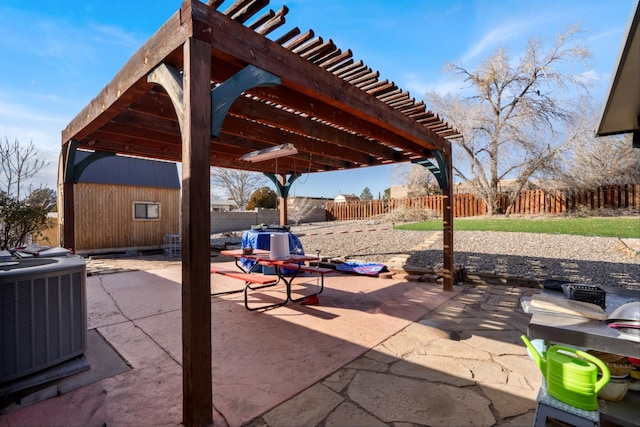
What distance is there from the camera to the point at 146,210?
12.4 metres

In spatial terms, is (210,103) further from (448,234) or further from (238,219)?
(238,219)

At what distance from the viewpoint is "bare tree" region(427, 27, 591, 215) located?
15938 mm

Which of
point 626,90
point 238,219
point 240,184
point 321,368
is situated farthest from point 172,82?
point 240,184

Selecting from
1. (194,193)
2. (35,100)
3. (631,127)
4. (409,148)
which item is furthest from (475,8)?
(35,100)

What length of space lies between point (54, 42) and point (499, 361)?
10.2 meters

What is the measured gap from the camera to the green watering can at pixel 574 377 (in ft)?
4.17

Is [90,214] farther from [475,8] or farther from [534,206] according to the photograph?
[534,206]

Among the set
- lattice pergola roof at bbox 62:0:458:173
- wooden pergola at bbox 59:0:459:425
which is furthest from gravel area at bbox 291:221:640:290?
lattice pergola roof at bbox 62:0:458:173

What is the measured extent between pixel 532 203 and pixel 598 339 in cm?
1922

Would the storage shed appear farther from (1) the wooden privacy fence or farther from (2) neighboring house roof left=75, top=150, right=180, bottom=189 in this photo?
(1) the wooden privacy fence

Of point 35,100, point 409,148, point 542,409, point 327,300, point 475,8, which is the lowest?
point 327,300

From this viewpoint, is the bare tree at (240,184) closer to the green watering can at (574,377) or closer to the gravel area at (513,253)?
the gravel area at (513,253)

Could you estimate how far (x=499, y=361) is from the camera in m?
2.72

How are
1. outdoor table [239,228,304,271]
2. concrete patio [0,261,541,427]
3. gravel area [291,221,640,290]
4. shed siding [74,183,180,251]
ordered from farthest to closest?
shed siding [74,183,180,251], outdoor table [239,228,304,271], gravel area [291,221,640,290], concrete patio [0,261,541,427]
